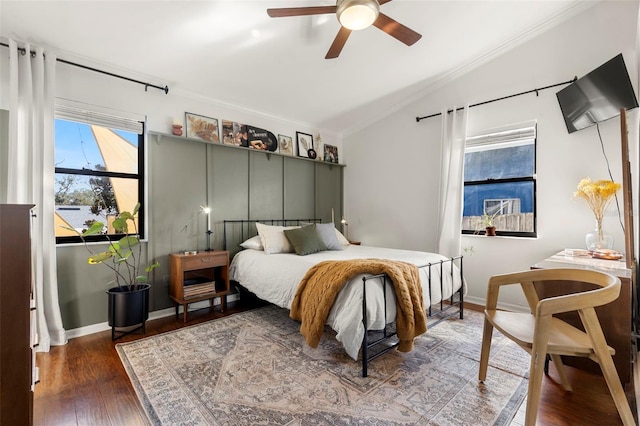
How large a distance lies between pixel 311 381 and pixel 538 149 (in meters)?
3.48

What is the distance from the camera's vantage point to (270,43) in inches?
112

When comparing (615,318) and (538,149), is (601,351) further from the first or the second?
(538,149)

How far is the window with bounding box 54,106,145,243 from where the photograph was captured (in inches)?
108

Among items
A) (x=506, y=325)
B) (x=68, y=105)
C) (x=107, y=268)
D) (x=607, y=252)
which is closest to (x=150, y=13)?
(x=68, y=105)

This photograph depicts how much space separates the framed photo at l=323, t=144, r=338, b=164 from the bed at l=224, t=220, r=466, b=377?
4.68ft

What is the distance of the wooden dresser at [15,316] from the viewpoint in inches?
46.0

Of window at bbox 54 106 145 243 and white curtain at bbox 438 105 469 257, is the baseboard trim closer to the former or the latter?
window at bbox 54 106 145 243

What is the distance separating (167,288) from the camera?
3289mm

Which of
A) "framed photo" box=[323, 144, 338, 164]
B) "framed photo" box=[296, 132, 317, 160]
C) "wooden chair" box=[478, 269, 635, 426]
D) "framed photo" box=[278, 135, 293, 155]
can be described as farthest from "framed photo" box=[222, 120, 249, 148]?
"wooden chair" box=[478, 269, 635, 426]

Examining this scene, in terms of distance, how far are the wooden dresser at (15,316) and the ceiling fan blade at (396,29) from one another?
2379 mm

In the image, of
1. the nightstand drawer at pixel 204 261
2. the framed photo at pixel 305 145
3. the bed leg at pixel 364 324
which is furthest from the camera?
the framed photo at pixel 305 145

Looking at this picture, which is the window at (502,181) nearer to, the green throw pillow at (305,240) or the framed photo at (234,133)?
the green throw pillow at (305,240)

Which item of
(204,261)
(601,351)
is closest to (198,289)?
(204,261)

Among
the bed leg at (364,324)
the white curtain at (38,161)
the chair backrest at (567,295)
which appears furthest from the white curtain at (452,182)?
the white curtain at (38,161)
